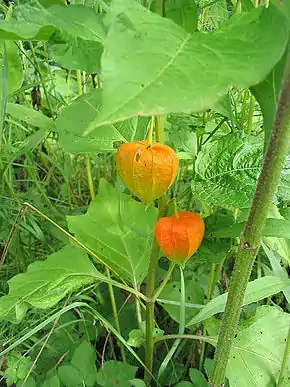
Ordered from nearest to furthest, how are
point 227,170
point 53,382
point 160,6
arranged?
point 160,6
point 227,170
point 53,382

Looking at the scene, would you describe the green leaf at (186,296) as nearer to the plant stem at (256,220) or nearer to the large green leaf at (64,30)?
the plant stem at (256,220)

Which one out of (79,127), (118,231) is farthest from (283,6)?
(118,231)

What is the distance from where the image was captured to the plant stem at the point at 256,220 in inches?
12.7

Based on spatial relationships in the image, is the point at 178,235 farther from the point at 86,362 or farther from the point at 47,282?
the point at 86,362

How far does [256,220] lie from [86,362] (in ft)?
1.56

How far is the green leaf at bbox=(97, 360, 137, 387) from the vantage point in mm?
747

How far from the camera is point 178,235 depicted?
1.78 ft

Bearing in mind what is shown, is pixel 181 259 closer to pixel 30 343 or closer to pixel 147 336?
pixel 147 336

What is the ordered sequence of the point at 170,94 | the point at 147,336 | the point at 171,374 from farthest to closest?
the point at 171,374
the point at 147,336
the point at 170,94

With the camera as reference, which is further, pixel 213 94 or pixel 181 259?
pixel 181 259

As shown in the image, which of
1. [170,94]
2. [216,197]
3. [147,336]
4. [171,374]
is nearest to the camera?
[170,94]

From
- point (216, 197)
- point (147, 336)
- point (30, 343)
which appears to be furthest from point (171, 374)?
point (216, 197)

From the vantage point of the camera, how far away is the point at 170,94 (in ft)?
0.75

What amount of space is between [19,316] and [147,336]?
0.20 m
